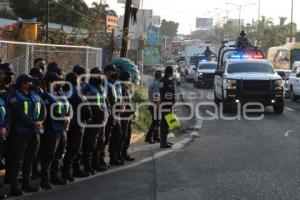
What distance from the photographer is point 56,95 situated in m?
8.86

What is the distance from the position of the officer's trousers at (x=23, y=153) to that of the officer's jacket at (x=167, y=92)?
5.30 m

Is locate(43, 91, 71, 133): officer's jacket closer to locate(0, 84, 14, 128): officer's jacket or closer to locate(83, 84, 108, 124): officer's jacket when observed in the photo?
locate(0, 84, 14, 128): officer's jacket

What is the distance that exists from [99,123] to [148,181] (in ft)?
4.37

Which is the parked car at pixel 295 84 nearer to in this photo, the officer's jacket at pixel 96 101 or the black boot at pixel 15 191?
the officer's jacket at pixel 96 101

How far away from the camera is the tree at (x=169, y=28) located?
16062 cm

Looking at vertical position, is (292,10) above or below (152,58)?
above

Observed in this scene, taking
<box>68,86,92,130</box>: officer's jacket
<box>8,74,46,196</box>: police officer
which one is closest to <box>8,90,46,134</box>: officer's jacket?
<box>8,74,46,196</box>: police officer

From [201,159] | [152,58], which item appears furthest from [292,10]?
[201,159]

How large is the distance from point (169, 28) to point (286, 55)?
115064mm

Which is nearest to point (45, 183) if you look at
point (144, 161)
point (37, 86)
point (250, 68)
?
point (37, 86)

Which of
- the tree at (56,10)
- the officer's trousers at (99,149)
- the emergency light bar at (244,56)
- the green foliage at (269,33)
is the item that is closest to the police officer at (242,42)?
the emergency light bar at (244,56)

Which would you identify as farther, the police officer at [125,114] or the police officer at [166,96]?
the police officer at [166,96]

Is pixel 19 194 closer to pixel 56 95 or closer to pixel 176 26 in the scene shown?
pixel 56 95

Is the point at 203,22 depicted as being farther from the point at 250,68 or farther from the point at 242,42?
the point at 250,68
